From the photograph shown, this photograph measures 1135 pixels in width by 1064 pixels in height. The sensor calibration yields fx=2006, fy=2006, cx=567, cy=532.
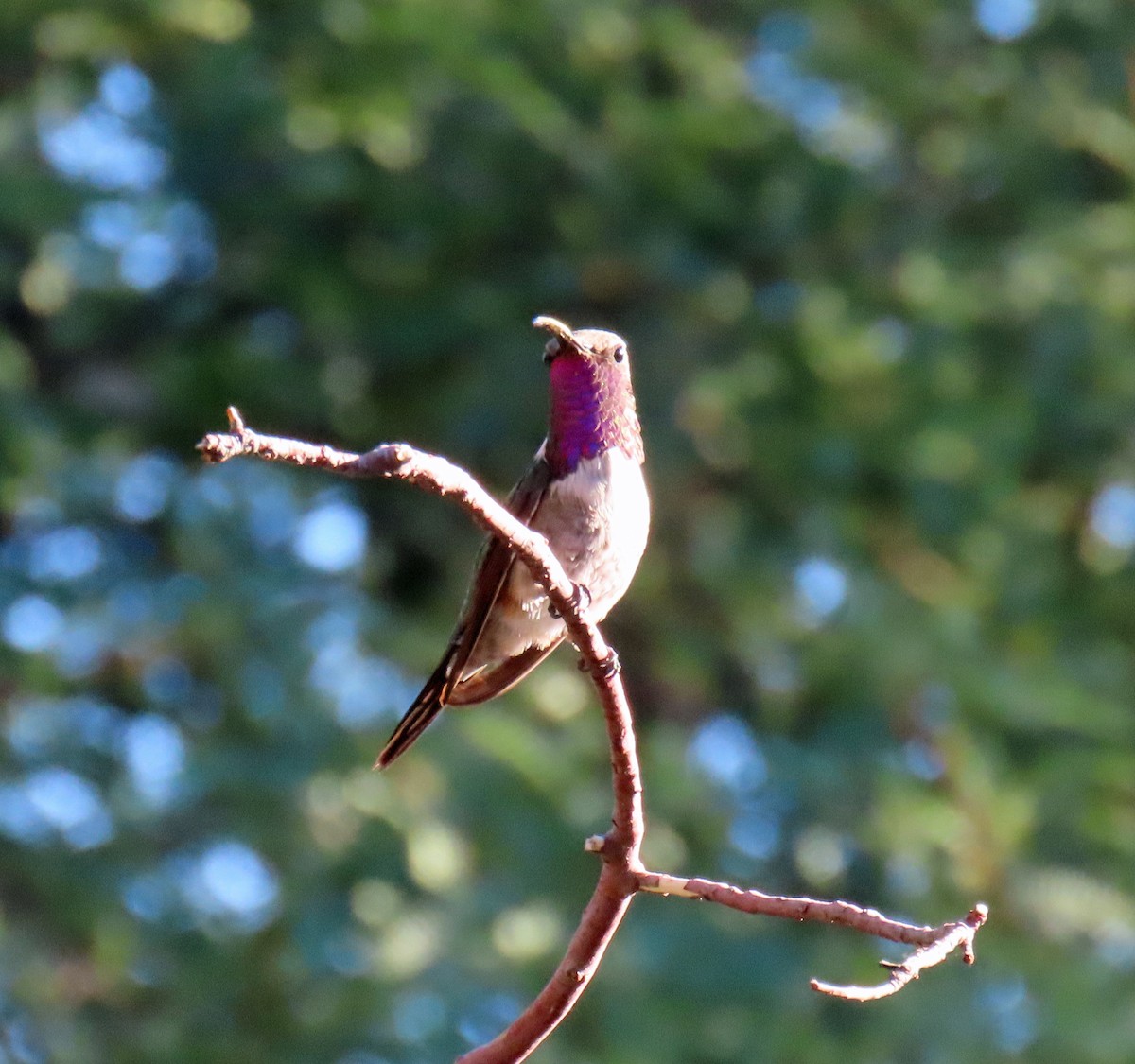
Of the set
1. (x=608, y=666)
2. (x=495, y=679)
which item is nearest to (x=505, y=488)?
(x=495, y=679)

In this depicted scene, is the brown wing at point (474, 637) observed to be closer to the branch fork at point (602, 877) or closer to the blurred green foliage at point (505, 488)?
the branch fork at point (602, 877)

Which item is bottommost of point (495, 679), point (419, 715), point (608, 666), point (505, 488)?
point (505, 488)

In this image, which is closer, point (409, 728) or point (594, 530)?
point (409, 728)

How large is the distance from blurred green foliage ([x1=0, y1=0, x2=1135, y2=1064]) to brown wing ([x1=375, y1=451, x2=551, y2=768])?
255 centimetres

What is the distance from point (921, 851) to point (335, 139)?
139 inches

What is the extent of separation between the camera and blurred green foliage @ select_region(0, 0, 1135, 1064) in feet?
22.9

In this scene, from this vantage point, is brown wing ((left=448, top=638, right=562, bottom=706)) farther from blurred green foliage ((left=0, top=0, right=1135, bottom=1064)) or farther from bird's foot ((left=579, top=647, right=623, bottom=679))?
blurred green foliage ((left=0, top=0, right=1135, bottom=1064))

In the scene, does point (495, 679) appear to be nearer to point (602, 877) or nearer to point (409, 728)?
point (409, 728)

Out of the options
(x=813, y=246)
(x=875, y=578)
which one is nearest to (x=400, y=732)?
(x=875, y=578)

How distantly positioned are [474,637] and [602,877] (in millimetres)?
1488

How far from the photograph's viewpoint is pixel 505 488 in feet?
26.8

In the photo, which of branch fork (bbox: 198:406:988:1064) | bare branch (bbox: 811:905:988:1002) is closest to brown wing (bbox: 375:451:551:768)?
branch fork (bbox: 198:406:988:1064)

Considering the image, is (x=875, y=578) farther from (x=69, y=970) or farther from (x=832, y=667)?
(x=69, y=970)

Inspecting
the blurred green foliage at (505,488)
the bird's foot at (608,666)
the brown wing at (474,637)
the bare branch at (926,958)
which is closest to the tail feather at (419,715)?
the brown wing at (474,637)
